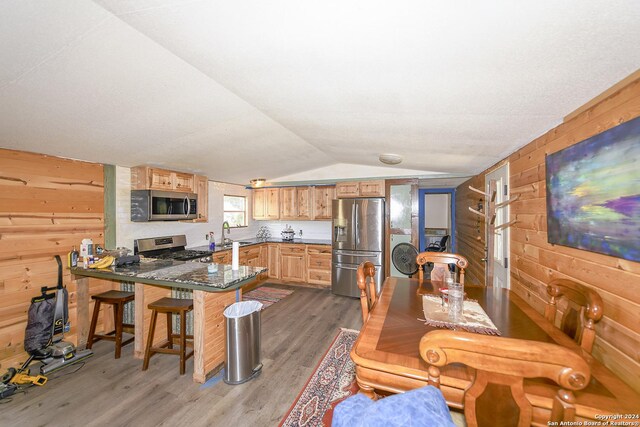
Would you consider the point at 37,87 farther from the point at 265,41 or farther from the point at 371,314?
the point at 371,314

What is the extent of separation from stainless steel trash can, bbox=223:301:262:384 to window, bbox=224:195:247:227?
3379mm

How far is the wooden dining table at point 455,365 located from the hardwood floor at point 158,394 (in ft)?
3.85

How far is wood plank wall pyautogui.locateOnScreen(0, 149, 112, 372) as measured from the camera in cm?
243

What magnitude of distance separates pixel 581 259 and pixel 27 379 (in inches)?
169

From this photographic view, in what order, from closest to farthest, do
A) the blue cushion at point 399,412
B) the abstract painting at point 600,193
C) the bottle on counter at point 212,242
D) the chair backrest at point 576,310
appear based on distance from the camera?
the blue cushion at point 399,412 → the abstract painting at point 600,193 → the chair backrest at point 576,310 → the bottle on counter at point 212,242

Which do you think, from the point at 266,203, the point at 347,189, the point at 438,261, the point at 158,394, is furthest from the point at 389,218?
the point at 158,394

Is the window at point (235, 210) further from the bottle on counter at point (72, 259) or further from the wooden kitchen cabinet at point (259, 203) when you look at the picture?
the bottle on counter at point (72, 259)

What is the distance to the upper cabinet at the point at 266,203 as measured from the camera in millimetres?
5711

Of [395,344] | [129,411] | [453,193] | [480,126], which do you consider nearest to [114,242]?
[129,411]

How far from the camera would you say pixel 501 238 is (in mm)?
2719

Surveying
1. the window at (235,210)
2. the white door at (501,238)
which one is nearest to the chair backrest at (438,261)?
the white door at (501,238)

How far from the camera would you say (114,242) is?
10.9ft

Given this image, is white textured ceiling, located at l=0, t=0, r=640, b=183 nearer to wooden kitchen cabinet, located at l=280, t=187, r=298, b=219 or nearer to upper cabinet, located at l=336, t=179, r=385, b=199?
upper cabinet, located at l=336, t=179, r=385, b=199

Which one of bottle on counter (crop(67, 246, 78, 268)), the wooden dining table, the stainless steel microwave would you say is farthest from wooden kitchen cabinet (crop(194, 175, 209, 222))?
the wooden dining table
